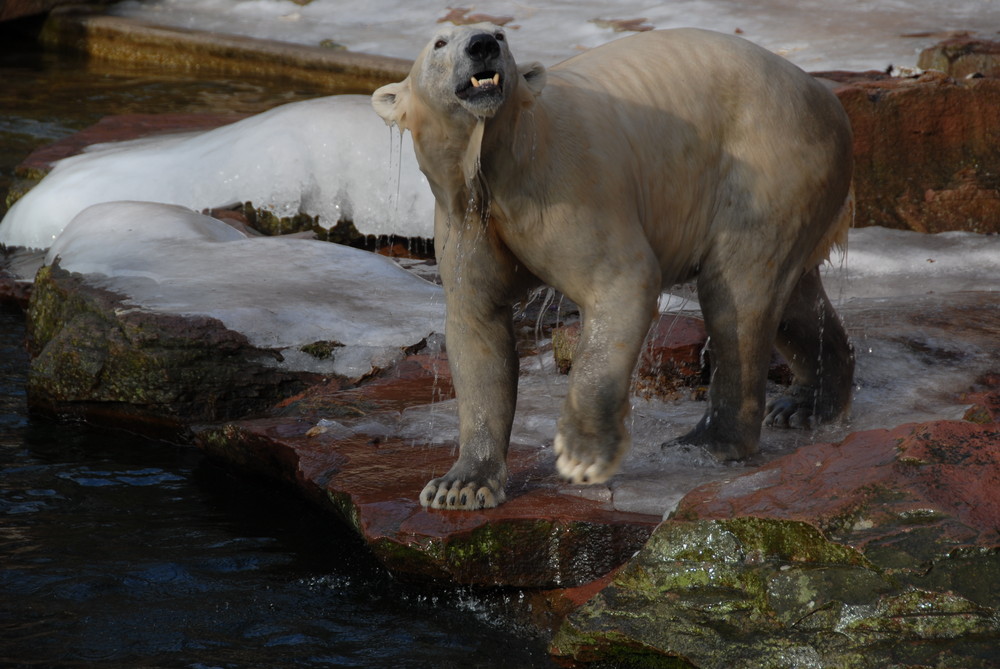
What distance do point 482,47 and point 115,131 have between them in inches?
283

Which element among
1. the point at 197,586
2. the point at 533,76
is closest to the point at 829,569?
the point at 533,76

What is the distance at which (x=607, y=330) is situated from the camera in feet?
12.4

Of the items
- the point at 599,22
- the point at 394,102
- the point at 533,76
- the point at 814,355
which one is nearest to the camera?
the point at 533,76

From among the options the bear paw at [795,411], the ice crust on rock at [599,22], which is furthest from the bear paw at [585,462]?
the ice crust on rock at [599,22]

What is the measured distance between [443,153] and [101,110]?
30.6ft

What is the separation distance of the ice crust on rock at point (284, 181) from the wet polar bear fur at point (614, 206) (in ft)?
13.1

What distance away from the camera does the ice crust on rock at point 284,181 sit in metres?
8.25

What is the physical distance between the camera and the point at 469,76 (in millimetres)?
3393

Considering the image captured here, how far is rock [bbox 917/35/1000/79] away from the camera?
8.71 m

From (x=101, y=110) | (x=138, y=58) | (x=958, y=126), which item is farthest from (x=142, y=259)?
(x=138, y=58)

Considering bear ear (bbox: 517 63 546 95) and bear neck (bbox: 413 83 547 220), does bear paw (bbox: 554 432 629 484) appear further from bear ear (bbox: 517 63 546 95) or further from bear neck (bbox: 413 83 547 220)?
bear ear (bbox: 517 63 546 95)

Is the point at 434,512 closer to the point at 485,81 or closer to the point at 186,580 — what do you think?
the point at 186,580

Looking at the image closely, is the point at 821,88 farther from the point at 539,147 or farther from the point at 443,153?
the point at 443,153

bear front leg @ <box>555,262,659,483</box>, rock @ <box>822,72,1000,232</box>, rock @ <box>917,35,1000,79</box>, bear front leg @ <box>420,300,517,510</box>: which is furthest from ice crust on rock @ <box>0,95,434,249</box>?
bear front leg @ <box>555,262,659,483</box>
